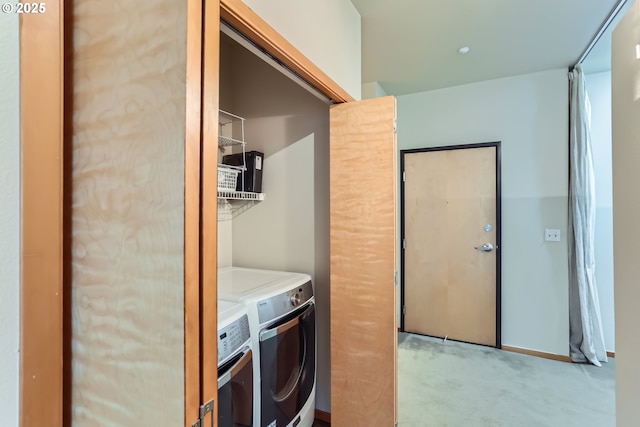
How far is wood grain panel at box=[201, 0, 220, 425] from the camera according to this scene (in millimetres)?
606

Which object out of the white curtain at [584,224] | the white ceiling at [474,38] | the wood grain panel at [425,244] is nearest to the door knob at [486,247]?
the wood grain panel at [425,244]

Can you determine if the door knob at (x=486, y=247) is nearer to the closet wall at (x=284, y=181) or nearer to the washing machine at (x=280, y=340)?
the closet wall at (x=284, y=181)

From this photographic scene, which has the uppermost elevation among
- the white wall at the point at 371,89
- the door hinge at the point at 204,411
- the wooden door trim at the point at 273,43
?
the white wall at the point at 371,89

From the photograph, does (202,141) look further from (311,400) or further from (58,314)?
(311,400)

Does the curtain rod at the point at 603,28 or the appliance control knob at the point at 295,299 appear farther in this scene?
the curtain rod at the point at 603,28

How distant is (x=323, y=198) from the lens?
1953 millimetres

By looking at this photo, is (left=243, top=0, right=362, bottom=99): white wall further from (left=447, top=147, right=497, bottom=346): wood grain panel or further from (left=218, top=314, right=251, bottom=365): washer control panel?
(left=447, top=147, right=497, bottom=346): wood grain panel

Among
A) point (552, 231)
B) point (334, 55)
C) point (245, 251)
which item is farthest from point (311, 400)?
point (552, 231)

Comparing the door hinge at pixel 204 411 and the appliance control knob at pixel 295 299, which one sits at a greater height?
the door hinge at pixel 204 411

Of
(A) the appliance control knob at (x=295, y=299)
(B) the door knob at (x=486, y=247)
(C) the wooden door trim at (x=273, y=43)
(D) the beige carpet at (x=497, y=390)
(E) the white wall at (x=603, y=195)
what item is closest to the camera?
(C) the wooden door trim at (x=273, y=43)

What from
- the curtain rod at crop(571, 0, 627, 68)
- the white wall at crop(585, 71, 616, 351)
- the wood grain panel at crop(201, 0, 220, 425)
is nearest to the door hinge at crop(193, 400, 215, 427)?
the wood grain panel at crop(201, 0, 220, 425)

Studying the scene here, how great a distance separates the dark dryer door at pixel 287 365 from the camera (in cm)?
131

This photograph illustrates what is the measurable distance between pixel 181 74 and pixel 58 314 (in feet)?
1.99
